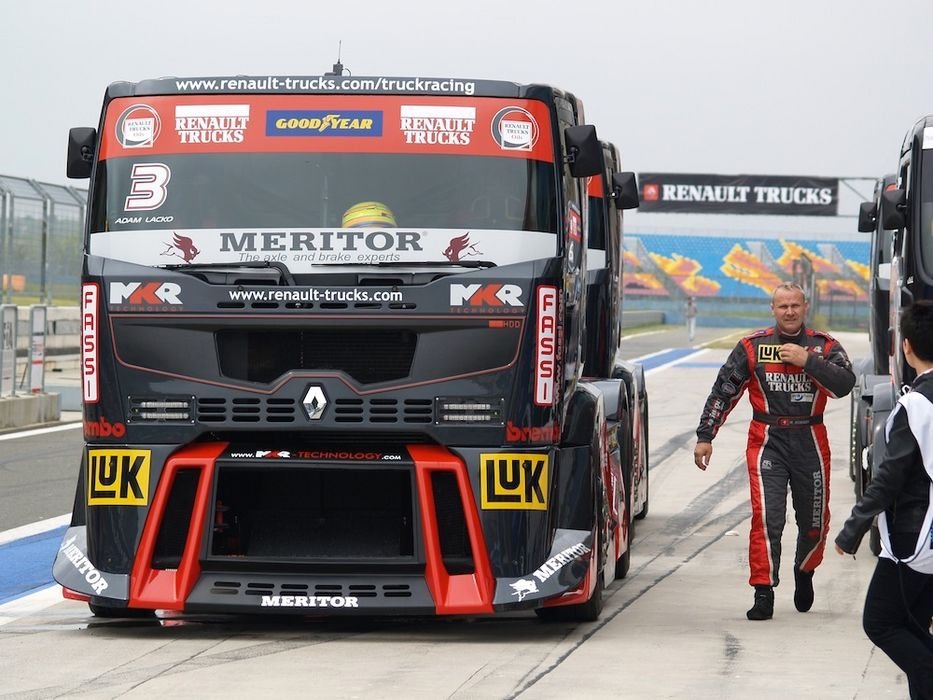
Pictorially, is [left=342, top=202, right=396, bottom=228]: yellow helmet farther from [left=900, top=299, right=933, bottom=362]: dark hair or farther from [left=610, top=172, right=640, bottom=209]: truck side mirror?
[left=610, top=172, right=640, bottom=209]: truck side mirror

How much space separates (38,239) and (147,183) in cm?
1970

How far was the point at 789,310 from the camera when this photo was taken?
895 cm

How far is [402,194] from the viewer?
26.7 ft

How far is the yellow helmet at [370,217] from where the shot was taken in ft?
26.6

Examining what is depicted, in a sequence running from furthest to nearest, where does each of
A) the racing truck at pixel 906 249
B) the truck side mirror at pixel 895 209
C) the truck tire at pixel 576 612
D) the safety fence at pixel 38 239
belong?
the safety fence at pixel 38 239 < the truck side mirror at pixel 895 209 < the racing truck at pixel 906 249 < the truck tire at pixel 576 612

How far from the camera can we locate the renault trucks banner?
255ft

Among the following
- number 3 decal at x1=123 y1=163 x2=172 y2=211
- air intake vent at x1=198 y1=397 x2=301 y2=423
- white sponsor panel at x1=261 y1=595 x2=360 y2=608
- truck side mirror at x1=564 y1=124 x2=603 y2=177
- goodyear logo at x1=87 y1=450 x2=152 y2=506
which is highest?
truck side mirror at x1=564 y1=124 x2=603 y2=177

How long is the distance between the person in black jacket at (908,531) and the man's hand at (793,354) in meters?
2.95

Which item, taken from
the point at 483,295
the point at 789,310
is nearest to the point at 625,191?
the point at 789,310

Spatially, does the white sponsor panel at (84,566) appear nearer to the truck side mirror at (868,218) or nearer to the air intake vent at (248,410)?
the air intake vent at (248,410)

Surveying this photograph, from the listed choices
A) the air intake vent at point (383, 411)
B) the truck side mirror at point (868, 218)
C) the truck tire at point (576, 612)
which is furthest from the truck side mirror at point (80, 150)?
the truck side mirror at point (868, 218)

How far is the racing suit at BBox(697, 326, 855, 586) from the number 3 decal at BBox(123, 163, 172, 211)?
9.99 ft

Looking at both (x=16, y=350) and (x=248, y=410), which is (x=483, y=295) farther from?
(x=16, y=350)

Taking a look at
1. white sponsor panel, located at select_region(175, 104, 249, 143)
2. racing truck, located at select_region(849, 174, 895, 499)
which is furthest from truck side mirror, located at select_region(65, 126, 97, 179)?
racing truck, located at select_region(849, 174, 895, 499)
